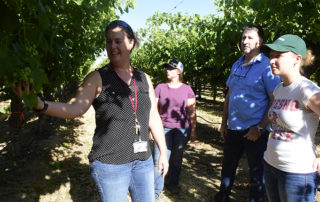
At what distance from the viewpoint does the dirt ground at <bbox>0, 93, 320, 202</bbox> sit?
13.6 ft

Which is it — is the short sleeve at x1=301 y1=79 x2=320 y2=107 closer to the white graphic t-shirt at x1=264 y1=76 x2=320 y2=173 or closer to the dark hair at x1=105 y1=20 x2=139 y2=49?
the white graphic t-shirt at x1=264 y1=76 x2=320 y2=173

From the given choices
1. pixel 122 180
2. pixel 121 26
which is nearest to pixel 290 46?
pixel 121 26

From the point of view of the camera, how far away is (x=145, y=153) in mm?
2027

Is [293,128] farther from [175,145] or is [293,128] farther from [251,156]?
[175,145]

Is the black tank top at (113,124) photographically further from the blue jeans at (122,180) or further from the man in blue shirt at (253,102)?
the man in blue shirt at (253,102)

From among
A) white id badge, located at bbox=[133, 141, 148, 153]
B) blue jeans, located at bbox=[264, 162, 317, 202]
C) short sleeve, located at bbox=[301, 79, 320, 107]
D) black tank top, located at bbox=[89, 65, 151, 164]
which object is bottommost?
blue jeans, located at bbox=[264, 162, 317, 202]

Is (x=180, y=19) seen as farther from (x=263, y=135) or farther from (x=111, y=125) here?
(x=111, y=125)

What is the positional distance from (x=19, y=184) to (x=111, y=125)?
3.51 metres

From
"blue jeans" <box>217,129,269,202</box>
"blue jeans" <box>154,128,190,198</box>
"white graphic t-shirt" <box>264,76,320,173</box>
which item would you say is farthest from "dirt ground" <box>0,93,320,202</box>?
"white graphic t-shirt" <box>264,76,320,173</box>

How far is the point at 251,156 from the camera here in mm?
3029

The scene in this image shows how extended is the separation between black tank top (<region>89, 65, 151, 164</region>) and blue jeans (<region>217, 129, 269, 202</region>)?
1535 mm

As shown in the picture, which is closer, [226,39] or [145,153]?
[145,153]

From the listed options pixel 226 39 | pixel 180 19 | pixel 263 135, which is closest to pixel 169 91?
pixel 263 135

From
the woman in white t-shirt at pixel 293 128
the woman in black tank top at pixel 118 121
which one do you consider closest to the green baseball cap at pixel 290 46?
the woman in white t-shirt at pixel 293 128
